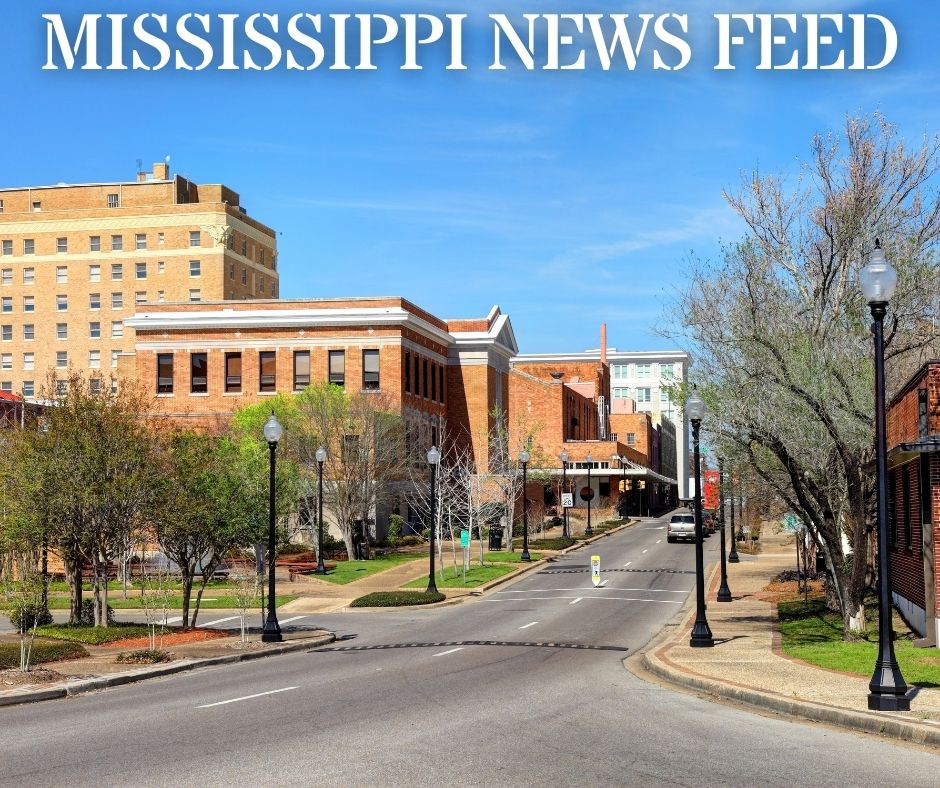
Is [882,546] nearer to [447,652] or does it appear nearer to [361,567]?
[447,652]

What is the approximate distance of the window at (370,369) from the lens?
69250mm

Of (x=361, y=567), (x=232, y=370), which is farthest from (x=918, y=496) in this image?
(x=232, y=370)

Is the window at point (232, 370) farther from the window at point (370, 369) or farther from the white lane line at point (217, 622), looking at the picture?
the white lane line at point (217, 622)

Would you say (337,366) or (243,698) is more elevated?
(337,366)

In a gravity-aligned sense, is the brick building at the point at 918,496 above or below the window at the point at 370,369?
below

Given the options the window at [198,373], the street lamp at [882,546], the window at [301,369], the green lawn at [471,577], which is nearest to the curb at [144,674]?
the street lamp at [882,546]

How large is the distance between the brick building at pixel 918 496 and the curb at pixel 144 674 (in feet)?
43.0

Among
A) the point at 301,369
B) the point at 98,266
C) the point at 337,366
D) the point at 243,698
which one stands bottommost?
the point at 243,698

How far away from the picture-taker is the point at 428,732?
13867 mm

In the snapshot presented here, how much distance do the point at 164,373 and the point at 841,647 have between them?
5491 centimetres

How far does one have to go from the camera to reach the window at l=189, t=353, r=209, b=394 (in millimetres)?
71000

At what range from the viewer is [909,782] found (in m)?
11.0

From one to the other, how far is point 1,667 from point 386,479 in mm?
39593

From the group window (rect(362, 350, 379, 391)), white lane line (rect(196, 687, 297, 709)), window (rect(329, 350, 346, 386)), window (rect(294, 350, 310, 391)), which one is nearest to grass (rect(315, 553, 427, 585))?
window (rect(362, 350, 379, 391))
